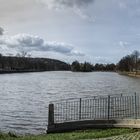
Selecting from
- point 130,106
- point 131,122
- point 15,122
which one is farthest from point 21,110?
point 131,122

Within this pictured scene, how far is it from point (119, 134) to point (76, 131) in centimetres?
337

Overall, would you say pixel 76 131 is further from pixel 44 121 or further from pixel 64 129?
pixel 44 121

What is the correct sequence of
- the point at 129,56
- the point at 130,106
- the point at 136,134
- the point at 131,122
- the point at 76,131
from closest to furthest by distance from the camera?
the point at 136,134 → the point at 131,122 → the point at 76,131 → the point at 130,106 → the point at 129,56

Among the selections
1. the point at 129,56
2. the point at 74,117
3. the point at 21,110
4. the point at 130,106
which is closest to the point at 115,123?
the point at 130,106

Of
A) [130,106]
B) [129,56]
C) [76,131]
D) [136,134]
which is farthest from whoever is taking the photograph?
[129,56]

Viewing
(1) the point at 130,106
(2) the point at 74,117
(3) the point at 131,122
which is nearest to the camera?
(3) the point at 131,122

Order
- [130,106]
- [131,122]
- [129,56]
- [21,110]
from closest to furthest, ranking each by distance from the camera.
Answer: [131,122]
[130,106]
[21,110]
[129,56]

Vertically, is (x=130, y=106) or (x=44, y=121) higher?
(x=130, y=106)

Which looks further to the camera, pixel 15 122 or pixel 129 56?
pixel 129 56

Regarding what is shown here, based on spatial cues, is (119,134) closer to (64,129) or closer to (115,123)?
(115,123)

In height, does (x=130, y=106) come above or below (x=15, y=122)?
above

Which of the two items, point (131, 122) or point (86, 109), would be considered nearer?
Result: point (131, 122)

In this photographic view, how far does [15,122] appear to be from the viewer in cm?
3083

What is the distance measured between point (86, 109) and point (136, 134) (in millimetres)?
13475
